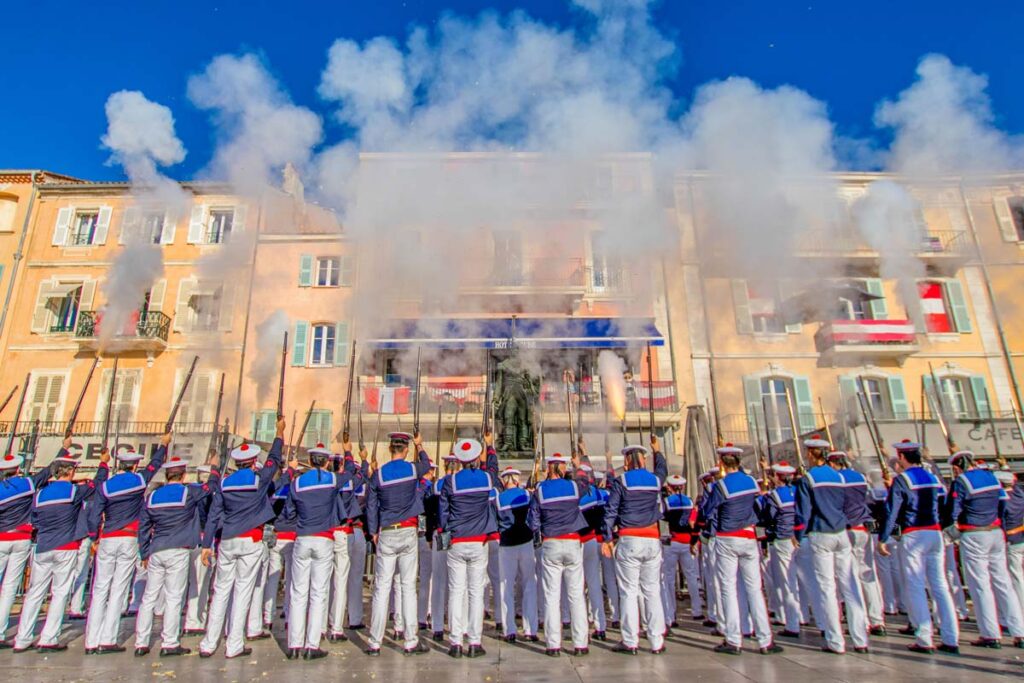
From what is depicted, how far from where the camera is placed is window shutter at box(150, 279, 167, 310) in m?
22.1

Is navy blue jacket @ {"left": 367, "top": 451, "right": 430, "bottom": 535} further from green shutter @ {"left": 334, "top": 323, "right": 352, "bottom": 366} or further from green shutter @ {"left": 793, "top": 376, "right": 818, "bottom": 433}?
green shutter @ {"left": 793, "top": 376, "right": 818, "bottom": 433}

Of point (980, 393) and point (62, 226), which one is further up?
point (62, 226)

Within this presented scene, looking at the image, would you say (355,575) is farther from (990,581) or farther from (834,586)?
(990,581)

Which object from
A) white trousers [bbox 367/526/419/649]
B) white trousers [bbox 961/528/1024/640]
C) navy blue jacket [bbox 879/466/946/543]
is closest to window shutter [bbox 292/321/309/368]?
white trousers [bbox 367/526/419/649]

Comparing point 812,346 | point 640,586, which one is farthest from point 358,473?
point 812,346

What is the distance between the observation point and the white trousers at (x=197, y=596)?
747 cm

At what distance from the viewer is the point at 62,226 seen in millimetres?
23312

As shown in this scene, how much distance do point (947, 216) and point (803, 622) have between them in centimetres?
2019

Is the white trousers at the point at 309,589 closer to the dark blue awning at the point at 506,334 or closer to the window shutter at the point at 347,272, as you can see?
the dark blue awning at the point at 506,334

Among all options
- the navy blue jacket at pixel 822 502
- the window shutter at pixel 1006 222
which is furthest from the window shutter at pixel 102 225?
the window shutter at pixel 1006 222

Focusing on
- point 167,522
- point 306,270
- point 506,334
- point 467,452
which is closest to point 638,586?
Answer: point 467,452

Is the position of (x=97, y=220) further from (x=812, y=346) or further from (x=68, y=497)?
(x=812, y=346)

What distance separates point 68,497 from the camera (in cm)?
682

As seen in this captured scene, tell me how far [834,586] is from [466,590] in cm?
365
